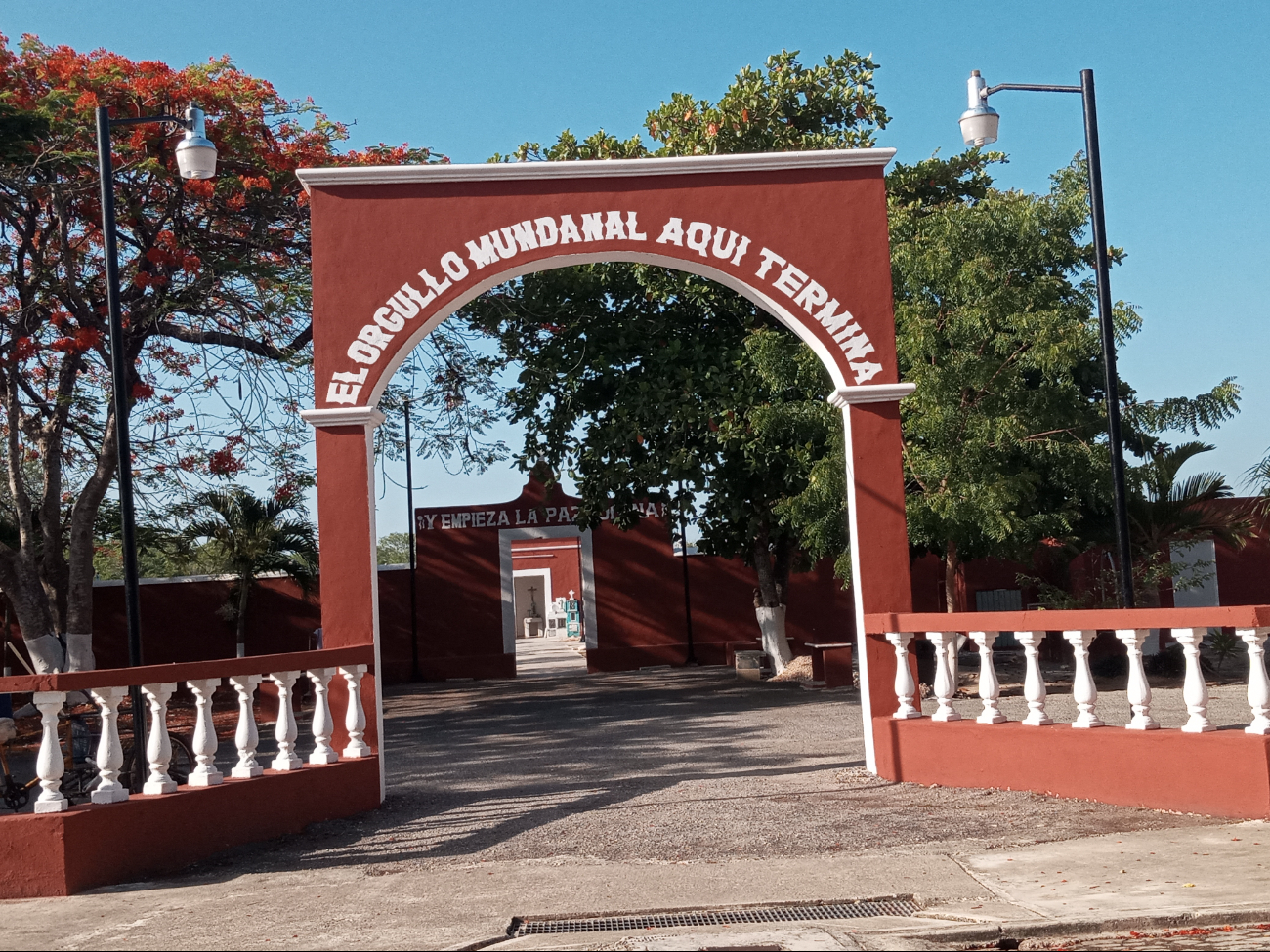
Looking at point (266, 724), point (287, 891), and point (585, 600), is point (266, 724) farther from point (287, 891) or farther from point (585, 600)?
point (287, 891)

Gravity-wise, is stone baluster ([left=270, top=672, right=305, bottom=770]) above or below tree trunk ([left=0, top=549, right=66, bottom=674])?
below

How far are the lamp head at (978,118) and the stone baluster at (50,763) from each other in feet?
24.8

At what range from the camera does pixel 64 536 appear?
17000 mm

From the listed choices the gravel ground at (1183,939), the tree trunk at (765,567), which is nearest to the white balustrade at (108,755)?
the gravel ground at (1183,939)

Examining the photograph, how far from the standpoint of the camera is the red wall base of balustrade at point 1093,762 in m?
6.55

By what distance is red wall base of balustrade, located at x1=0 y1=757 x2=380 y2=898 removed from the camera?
6051 mm

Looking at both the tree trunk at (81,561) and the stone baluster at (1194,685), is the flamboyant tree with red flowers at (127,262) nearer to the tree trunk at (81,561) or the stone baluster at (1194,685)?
the tree trunk at (81,561)

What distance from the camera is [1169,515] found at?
15352 mm

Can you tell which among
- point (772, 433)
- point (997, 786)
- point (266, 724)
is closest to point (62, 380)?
point (266, 724)

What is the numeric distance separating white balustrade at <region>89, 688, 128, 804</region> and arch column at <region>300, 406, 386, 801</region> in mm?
2128

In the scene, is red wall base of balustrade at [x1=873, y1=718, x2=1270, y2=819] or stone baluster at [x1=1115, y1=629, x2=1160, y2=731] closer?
red wall base of balustrade at [x1=873, y1=718, x2=1270, y2=819]

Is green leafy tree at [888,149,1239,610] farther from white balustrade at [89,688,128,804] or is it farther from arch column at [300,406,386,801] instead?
white balustrade at [89,688,128,804]

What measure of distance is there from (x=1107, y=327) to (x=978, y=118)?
1.94 m

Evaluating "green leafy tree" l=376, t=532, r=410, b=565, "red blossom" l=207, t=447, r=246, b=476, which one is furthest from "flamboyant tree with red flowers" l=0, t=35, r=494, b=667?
"green leafy tree" l=376, t=532, r=410, b=565
